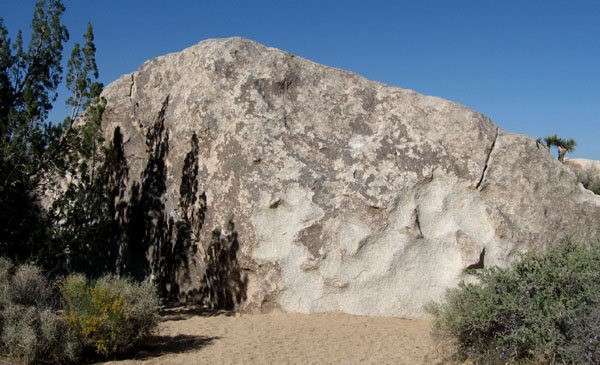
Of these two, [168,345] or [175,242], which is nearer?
[168,345]

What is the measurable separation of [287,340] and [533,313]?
308 centimetres

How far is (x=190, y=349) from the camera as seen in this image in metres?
6.54

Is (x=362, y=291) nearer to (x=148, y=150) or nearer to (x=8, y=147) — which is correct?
(x=148, y=150)

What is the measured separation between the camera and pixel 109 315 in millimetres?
6004

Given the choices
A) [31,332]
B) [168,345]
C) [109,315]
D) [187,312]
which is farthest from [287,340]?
[31,332]

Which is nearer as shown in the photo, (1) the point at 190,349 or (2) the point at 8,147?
(1) the point at 190,349

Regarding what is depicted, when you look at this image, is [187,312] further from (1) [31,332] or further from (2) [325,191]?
(1) [31,332]

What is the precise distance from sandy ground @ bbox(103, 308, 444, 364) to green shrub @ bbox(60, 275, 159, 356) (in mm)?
259

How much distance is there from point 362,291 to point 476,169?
2.70 m

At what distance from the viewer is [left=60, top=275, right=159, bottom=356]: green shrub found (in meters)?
5.93

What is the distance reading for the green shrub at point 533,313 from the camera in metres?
5.25

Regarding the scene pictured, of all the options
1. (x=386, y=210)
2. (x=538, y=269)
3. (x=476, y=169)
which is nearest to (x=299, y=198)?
(x=386, y=210)

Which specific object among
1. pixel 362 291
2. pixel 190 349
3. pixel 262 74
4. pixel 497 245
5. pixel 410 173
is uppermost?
pixel 262 74

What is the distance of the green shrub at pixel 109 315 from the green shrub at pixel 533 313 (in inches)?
137
